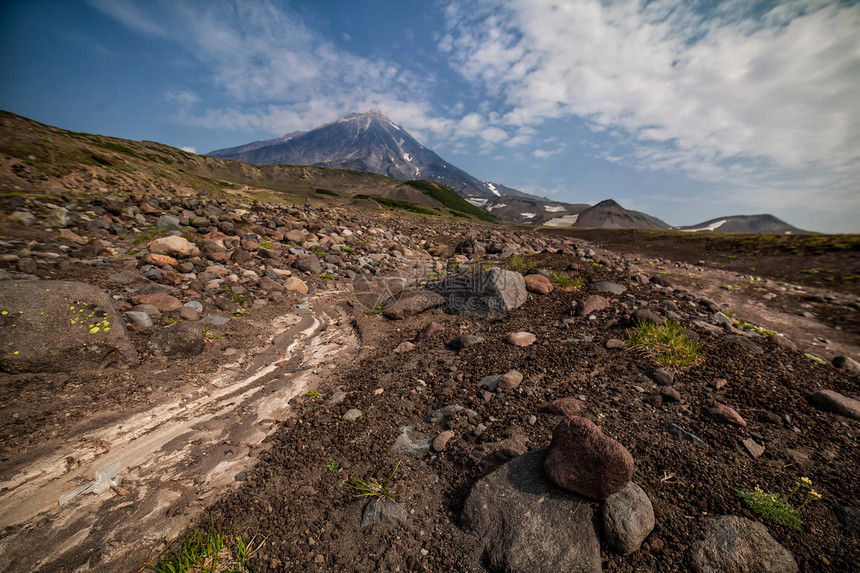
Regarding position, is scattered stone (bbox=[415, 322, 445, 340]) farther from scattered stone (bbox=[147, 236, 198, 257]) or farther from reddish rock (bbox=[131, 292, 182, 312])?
scattered stone (bbox=[147, 236, 198, 257])

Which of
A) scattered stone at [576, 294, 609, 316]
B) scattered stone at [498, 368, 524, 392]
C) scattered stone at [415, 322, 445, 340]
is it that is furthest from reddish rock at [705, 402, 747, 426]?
scattered stone at [415, 322, 445, 340]

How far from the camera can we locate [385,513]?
8.75 feet

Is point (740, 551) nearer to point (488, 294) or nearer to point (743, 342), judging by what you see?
point (743, 342)

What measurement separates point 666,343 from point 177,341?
8.23 m

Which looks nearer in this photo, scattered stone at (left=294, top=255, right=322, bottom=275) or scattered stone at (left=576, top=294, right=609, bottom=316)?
scattered stone at (left=576, top=294, right=609, bottom=316)

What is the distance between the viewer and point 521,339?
5660 millimetres

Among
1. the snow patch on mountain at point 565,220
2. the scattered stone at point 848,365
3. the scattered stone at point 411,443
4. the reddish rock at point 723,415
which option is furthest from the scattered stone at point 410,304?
the snow patch on mountain at point 565,220

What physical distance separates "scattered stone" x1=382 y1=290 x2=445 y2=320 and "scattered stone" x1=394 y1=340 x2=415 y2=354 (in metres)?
1.65

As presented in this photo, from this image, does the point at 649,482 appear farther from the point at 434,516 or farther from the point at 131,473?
the point at 131,473

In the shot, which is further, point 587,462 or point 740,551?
point 587,462

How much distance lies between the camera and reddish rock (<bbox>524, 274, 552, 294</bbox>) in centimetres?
806

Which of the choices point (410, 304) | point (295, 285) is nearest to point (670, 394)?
point (410, 304)

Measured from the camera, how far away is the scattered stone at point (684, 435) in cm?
306

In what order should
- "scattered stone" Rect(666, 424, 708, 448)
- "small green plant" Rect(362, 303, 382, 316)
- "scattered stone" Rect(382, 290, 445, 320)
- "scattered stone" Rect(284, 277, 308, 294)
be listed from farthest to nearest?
"scattered stone" Rect(284, 277, 308, 294)
"small green plant" Rect(362, 303, 382, 316)
"scattered stone" Rect(382, 290, 445, 320)
"scattered stone" Rect(666, 424, 708, 448)
